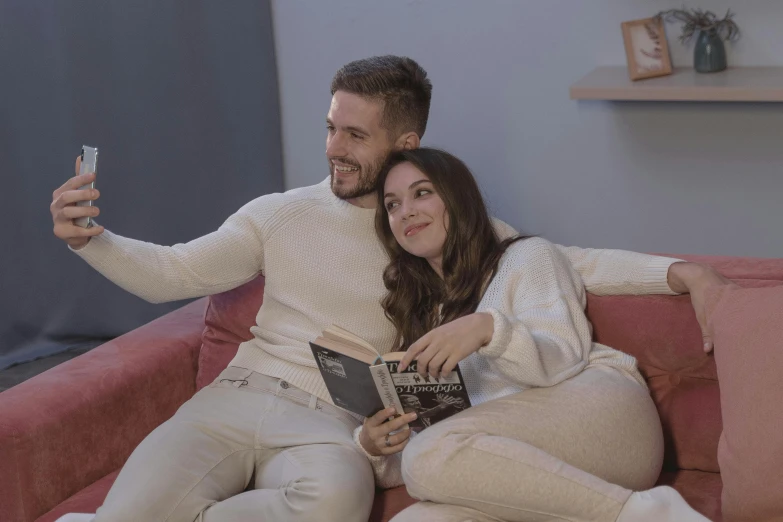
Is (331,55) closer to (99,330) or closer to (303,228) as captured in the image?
(99,330)

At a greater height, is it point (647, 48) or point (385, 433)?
point (647, 48)

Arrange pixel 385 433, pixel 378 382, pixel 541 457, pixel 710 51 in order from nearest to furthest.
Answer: pixel 541 457, pixel 378 382, pixel 385 433, pixel 710 51

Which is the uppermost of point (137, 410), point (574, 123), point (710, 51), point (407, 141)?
point (710, 51)

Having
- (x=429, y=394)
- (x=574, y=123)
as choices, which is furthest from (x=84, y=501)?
(x=574, y=123)

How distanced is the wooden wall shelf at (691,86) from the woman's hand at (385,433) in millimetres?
1560

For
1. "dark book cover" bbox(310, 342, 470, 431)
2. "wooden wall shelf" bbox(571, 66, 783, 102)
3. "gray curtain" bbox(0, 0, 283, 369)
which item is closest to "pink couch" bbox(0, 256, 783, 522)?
"dark book cover" bbox(310, 342, 470, 431)

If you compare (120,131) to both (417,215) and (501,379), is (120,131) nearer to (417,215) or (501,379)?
(417,215)

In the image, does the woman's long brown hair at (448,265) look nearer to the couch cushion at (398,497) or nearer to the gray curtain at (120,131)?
the couch cushion at (398,497)

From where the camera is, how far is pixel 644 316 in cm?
194

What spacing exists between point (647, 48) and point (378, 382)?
6.11 ft

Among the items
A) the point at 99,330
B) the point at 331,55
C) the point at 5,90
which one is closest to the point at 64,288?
the point at 99,330

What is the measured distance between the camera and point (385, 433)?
1.79 metres

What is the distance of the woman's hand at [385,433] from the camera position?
1.77 meters

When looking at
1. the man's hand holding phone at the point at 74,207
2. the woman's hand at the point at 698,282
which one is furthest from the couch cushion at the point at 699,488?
the man's hand holding phone at the point at 74,207
